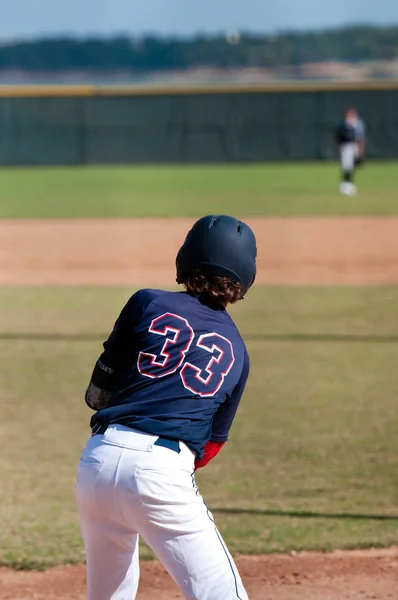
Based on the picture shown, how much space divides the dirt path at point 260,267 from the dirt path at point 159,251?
2 cm

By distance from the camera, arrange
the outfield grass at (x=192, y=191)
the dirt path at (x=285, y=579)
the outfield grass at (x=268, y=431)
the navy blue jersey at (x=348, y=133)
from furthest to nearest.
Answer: the navy blue jersey at (x=348, y=133) → the outfield grass at (x=192, y=191) → the outfield grass at (x=268, y=431) → the dirt path at (x=285, y=579)

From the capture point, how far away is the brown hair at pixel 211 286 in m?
3.09

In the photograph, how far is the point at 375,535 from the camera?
481cm

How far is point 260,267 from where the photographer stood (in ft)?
46.8

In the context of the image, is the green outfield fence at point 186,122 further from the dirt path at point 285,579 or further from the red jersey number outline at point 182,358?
the red jersey number outline at point 182,358

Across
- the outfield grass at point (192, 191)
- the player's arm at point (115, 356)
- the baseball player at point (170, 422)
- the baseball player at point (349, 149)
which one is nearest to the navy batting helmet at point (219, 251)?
the baseball player at point (170, 422)

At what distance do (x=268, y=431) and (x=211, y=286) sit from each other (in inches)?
141

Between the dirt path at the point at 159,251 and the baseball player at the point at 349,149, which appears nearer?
the dirt path at the point at 159,251

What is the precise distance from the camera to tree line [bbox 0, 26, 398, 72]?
3092 centimetres

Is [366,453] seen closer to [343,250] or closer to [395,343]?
[395,343]

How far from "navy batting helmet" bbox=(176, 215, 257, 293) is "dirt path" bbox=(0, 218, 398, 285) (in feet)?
31.6

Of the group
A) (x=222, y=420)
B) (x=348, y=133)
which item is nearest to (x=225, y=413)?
(x=222, y=420)

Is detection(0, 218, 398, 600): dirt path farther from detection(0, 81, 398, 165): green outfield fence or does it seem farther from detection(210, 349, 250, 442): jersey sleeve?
detection(0, 81, 398, 165): green outfield fence

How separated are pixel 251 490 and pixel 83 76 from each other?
28.9 meters
